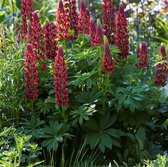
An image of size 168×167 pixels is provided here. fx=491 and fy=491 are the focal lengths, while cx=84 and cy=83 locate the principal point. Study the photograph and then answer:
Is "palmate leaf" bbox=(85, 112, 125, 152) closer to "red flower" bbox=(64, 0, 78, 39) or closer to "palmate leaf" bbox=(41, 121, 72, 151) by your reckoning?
"palmate leaf" bbox=(41, 121, 72, 151)

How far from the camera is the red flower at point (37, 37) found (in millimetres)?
4125

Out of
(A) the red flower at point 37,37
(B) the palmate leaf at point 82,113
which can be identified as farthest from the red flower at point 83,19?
(B) the palmate leaf at point 82,113

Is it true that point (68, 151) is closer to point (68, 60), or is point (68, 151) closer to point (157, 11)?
point (68, 60)

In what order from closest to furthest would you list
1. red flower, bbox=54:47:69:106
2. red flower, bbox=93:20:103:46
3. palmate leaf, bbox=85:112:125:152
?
red flower, bbox=54:47:69:106 < palmate leaf, bbox=85:112:125:152 < red flower, bbox=93:20:103:46

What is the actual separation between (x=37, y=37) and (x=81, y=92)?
1.95 feet

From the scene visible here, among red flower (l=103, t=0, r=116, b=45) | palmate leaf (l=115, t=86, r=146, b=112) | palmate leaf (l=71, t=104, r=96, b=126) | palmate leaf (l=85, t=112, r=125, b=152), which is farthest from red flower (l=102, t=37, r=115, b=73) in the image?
red flower (l=103, t=0, r=116, b=45)

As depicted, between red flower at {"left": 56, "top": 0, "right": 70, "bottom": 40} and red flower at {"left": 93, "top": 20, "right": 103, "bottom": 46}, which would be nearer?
red flower at {"left": 93, "top": 20, "right": 103, "bottom": 46}

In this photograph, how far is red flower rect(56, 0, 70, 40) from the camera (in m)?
4.25

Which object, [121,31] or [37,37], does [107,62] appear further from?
[37,37]

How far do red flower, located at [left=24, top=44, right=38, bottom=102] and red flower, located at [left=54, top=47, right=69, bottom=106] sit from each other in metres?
0.22

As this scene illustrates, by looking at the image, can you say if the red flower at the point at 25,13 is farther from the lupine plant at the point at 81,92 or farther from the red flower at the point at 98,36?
the red flower at the point at 98,36

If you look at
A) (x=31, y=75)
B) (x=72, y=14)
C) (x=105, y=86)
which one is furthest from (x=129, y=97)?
(x=72, y=14)

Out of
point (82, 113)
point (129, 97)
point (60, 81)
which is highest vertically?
point (60, 81)

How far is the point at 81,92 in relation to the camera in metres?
4.12
